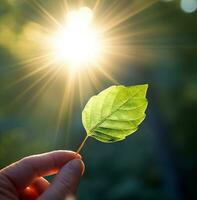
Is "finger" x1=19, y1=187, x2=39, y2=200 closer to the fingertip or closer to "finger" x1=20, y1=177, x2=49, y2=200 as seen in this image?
"finger" x1=20, y1=177, x2=49, y2=200

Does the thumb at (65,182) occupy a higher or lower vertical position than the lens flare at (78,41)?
lower

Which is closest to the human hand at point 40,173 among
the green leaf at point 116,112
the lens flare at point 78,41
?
the green leaf at point 116,112

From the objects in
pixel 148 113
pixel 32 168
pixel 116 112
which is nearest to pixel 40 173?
pixel 32 168

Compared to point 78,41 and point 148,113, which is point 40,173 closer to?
point 78,41

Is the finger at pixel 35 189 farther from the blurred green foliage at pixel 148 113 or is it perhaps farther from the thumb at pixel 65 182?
the blurred green foliage at pixel 148 113

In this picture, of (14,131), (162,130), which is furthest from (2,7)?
(162,130)

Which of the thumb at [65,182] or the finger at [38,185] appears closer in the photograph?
the thumb at [65,182]

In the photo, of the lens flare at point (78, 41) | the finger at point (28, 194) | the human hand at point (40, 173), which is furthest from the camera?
the lens flare at point (78, 41)
